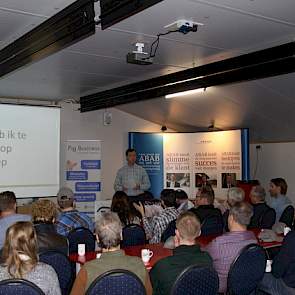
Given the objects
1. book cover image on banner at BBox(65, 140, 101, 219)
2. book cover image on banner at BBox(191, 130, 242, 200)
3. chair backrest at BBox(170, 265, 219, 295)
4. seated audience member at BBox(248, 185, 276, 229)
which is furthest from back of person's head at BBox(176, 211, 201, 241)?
book cover image on banner at BBox(65, 140, 101, 219)

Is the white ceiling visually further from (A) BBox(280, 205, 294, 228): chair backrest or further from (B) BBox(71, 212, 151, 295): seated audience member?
(B) BBox(71, 212, 151, 295): seated audience member

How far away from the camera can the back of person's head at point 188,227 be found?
309 centimetres

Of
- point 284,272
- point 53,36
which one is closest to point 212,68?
point 53,36

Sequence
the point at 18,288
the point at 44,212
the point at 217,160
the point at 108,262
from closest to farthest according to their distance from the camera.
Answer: the point at 18,288
the point at 108,262
the point at 44,212
the point at 217,160

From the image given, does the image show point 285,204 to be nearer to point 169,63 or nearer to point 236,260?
point 169,63

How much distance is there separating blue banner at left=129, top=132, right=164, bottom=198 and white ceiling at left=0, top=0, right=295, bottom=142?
0.51 meters

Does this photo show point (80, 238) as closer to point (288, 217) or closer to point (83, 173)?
point (288, 217)

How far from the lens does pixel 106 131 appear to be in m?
10.1

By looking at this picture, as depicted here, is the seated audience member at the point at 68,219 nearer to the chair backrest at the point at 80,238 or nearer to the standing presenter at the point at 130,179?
the chair backrest at the point at 80,238

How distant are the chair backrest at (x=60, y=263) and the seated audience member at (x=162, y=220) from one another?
1662mm

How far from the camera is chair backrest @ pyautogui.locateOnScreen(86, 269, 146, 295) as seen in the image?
7.91 ft

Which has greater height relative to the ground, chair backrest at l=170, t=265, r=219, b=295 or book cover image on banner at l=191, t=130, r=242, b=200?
book cover image on banner at l=191, t=130, r=242, b=200

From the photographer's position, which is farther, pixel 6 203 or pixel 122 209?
pixel 122 209

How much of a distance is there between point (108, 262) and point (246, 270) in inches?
47.6
